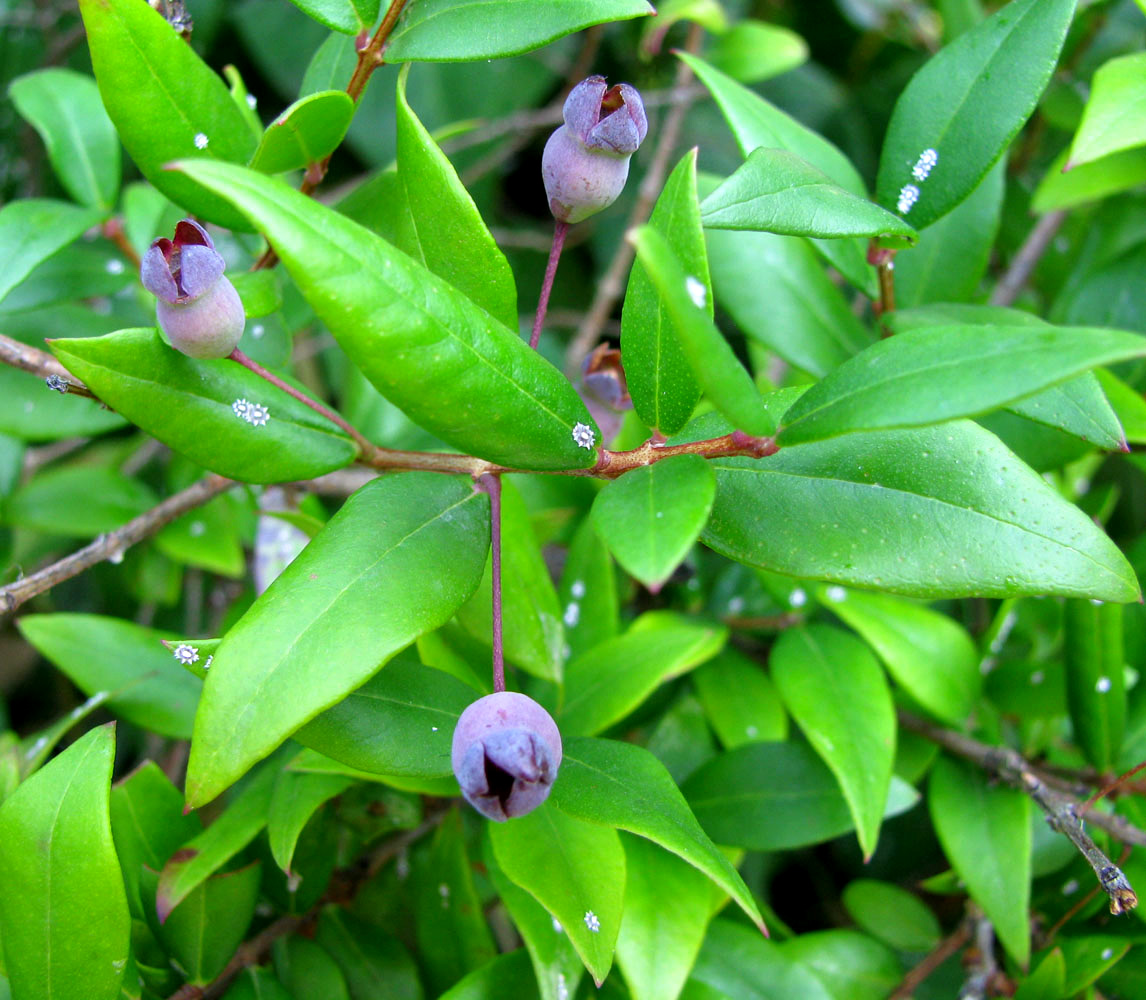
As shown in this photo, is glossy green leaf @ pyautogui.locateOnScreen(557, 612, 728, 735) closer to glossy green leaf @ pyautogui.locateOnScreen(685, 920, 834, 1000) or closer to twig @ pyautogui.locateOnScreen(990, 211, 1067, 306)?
glossy green leaf @ pyautogui.locateOnScreen(685, 920, 834, 1000)

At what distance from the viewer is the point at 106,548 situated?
714mm

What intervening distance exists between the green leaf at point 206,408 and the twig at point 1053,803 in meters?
0.58

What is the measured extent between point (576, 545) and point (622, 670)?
16 cm

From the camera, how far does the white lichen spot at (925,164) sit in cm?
73

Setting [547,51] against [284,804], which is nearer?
[284,804]

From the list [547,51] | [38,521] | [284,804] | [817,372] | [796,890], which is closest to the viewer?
[284,804]

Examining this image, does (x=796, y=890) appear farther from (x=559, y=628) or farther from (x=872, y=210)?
(x=872, y=210)

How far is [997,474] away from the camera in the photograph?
534 mm

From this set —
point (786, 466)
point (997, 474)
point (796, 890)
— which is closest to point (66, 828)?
point (786, 466)

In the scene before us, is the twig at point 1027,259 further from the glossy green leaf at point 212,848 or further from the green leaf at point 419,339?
the glossy green leaf at point 212,848

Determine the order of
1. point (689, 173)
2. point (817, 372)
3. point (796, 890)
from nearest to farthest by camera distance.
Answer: point (689, 173)
point (817, 372)
point (796, 890)

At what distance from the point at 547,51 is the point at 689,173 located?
1.27 meters

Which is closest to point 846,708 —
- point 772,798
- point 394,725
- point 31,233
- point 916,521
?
point 772,798

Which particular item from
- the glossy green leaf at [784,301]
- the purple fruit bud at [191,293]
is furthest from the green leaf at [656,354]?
the glossy green leaf at [784,301]
